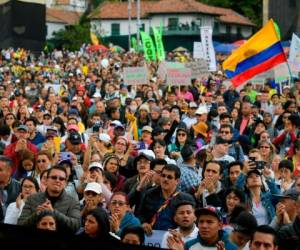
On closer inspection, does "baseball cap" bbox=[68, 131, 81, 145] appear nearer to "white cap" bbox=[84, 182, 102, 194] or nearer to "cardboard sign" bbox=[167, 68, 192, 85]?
"white cap" bbox=[84, 182, 102, 194]

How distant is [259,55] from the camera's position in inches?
792

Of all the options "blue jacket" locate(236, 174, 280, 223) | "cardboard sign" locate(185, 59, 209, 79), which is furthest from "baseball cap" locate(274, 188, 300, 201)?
"cardboard sign" locate(185, 59, 209, 79)

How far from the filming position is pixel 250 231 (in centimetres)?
784

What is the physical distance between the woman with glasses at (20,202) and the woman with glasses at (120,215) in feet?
2.64

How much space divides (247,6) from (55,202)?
92.6 m

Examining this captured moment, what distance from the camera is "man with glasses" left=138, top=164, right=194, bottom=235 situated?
8992 mm

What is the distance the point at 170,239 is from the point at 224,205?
189cm

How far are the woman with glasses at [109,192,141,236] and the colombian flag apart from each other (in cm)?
1137

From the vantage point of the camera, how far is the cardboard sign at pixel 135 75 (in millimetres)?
22547

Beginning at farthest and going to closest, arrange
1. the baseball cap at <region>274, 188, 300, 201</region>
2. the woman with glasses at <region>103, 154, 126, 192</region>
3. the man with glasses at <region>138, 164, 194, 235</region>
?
the woman with glasses at <region>103, 154, 126, 192</region>, the man with glasses at <region>138, 164, 194, 235</region>, the baseball cap at <region>274, 188, 300, 201</region>

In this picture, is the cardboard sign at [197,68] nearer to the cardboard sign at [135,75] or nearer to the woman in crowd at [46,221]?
the cardboard sign at [135,75]

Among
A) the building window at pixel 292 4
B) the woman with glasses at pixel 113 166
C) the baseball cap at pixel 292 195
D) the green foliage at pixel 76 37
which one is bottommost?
the baseball cap at pixel 292 195

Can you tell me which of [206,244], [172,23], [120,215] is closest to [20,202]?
[120,215]

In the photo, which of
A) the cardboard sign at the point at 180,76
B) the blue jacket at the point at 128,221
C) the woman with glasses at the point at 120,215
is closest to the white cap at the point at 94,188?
the woman with glasses at the point at 120,215
